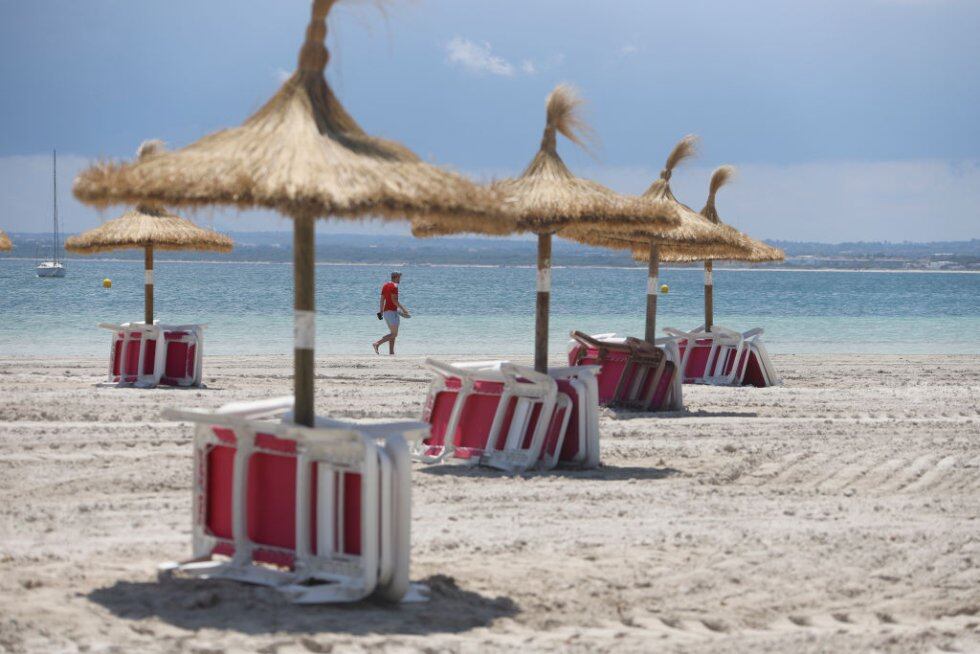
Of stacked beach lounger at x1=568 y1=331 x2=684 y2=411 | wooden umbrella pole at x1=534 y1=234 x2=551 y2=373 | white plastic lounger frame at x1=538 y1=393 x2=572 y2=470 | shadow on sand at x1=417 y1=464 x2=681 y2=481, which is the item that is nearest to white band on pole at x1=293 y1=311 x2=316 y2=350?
shadow on sand at x1=417 y1=464 x2=681 y2=481

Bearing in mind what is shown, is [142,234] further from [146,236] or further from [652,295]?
[652,295]

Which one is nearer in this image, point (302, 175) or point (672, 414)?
point (302, 175)

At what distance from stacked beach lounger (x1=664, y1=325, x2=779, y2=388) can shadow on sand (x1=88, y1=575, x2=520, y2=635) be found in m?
9.70

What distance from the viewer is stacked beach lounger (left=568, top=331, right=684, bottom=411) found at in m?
11.2

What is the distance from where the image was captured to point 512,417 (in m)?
8.19

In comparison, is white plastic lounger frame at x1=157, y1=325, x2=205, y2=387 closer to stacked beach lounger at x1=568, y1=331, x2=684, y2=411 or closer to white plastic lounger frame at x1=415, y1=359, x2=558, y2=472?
stacked beach lounger at x1=568, y1=331, x2=684, y2=411

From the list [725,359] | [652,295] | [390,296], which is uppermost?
[652,295]

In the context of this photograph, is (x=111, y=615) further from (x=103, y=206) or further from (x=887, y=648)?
(x=887, y=648)

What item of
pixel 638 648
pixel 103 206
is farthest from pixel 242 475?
pixel 638 648

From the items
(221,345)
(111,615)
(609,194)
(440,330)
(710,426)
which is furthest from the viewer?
(440,330)

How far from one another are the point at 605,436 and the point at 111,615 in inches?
222

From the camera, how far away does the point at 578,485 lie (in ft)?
24.8

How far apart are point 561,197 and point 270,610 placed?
181 inches

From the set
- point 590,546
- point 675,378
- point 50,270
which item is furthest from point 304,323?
point 50,270
